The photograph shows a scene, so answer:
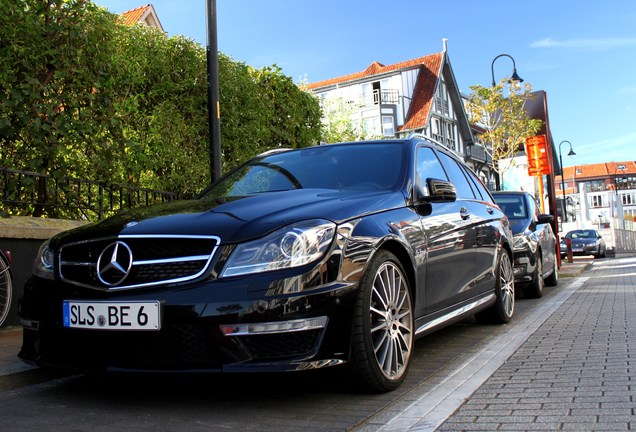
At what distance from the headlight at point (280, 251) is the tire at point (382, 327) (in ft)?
1.12

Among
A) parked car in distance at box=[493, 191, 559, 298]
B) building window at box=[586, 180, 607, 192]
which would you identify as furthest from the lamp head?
building window at box=[586, 180, 607, 192]

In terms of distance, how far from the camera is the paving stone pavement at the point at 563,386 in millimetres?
3121

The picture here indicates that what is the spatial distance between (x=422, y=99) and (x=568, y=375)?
49.7 m

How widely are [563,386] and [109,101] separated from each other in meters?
5.76

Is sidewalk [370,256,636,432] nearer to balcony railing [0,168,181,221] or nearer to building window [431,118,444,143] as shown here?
balcony railing [0,168,181,221]

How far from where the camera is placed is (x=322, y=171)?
4898mm

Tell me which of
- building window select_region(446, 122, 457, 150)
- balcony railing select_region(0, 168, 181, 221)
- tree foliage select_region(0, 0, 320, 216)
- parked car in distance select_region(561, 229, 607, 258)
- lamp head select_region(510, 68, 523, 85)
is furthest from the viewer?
building window select_region(446, 122, 457, 150)

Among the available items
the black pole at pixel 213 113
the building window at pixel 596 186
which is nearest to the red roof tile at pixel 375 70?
the black pole at pixel 213 113

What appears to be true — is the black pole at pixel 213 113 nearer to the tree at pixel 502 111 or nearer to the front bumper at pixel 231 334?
the front bumper at pixel 231 334

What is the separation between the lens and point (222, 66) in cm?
1070

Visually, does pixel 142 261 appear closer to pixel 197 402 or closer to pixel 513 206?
pixel 197 402

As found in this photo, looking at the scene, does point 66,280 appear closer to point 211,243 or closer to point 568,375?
point 211,243

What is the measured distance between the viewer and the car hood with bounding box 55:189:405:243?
350 centimetres

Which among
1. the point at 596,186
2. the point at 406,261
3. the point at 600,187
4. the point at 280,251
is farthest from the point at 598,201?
the point at 280,251
